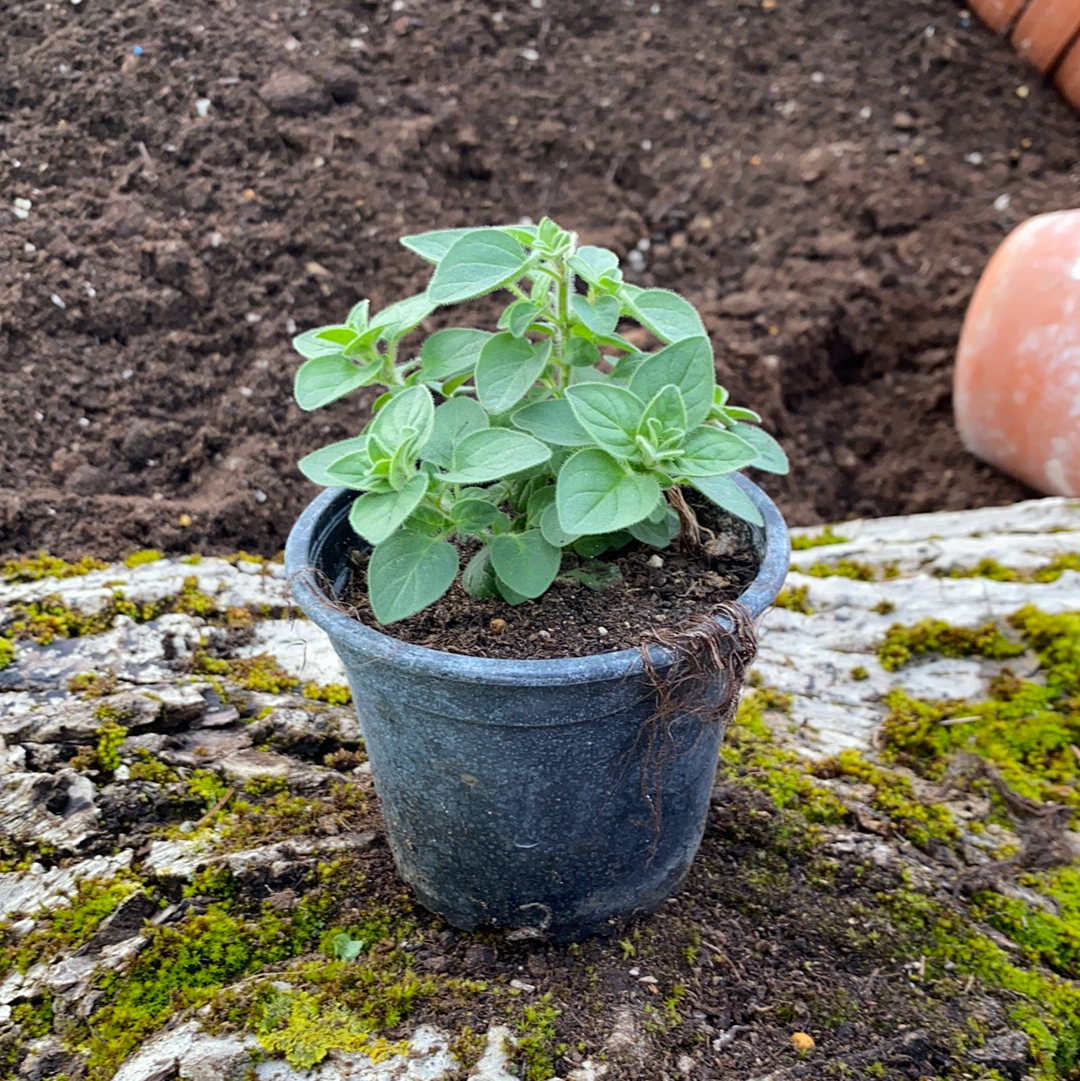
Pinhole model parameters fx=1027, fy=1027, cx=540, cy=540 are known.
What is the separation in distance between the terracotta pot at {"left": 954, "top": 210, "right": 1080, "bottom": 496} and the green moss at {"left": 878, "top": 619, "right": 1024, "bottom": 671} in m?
1.10

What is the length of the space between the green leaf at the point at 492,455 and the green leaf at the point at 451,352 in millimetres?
191

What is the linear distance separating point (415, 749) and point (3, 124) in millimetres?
2847

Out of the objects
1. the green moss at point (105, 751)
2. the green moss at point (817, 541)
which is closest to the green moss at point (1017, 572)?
the green moss at point (817, 541)

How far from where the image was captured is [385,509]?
1396 mm

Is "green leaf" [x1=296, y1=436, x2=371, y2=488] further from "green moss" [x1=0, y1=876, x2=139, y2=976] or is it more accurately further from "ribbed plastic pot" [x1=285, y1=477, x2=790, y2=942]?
"green moss" [x1=0, y1=876, x2=139, y2=976]

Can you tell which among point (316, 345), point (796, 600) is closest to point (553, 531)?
point (316, 345)

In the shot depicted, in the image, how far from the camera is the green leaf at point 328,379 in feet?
5.09

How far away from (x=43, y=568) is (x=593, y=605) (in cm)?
153

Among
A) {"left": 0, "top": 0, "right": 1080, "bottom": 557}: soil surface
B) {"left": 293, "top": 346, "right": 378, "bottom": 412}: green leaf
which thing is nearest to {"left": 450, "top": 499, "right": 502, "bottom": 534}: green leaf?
{"left": 293, "top": 346, "right": 378, "bottom": 412}: green leaf

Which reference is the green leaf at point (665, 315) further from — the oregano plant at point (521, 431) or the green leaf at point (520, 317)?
the green leaf at point (520, 317)

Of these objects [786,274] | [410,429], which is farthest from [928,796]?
[786,274]

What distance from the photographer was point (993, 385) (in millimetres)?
3439

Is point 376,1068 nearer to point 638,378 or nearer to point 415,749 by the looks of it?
point 415,749

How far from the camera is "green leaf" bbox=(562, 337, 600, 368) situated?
162 cm
